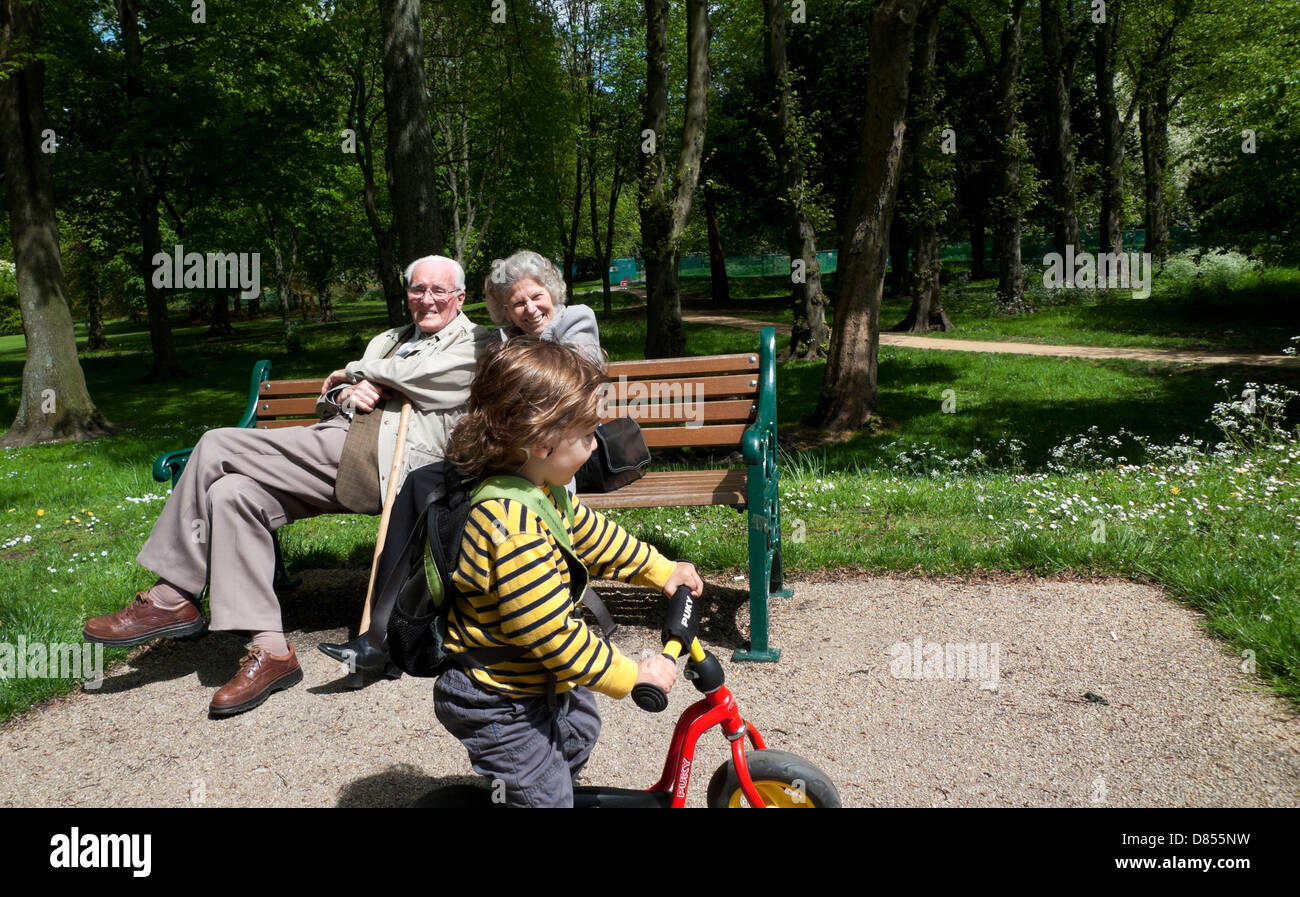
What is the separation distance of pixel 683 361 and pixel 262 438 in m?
2.05

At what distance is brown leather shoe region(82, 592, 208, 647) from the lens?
3.73m

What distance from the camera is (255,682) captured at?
12.4 ft

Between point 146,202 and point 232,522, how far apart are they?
17746 mm

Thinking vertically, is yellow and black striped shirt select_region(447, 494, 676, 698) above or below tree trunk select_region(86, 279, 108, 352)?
below

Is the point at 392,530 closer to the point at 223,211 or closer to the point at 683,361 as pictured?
the point at 683,361

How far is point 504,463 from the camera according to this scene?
210cm

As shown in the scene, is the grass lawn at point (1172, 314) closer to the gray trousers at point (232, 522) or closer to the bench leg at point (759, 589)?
the bench leg at point (759, 589)

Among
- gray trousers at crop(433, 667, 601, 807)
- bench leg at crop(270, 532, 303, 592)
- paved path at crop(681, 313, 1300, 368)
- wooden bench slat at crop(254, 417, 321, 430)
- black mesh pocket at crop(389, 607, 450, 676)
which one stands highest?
paved path at crop(681, 313, 1300, 368)

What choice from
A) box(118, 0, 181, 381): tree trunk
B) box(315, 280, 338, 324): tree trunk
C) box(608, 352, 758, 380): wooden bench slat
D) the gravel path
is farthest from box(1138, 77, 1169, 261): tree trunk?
box(315, 280, 338, 324): tree trunk

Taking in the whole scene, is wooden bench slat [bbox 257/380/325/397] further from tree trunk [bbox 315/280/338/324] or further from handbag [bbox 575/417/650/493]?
tree trunk [bbox 315/280/338/324]

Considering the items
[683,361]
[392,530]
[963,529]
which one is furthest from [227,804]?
[963,529]

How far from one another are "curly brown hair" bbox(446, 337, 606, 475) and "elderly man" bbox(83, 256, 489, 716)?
2.00 m

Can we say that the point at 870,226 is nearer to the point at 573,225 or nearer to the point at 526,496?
the point at 526,496

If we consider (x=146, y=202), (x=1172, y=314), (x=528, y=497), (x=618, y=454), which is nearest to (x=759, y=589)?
(x=618, y=454)
